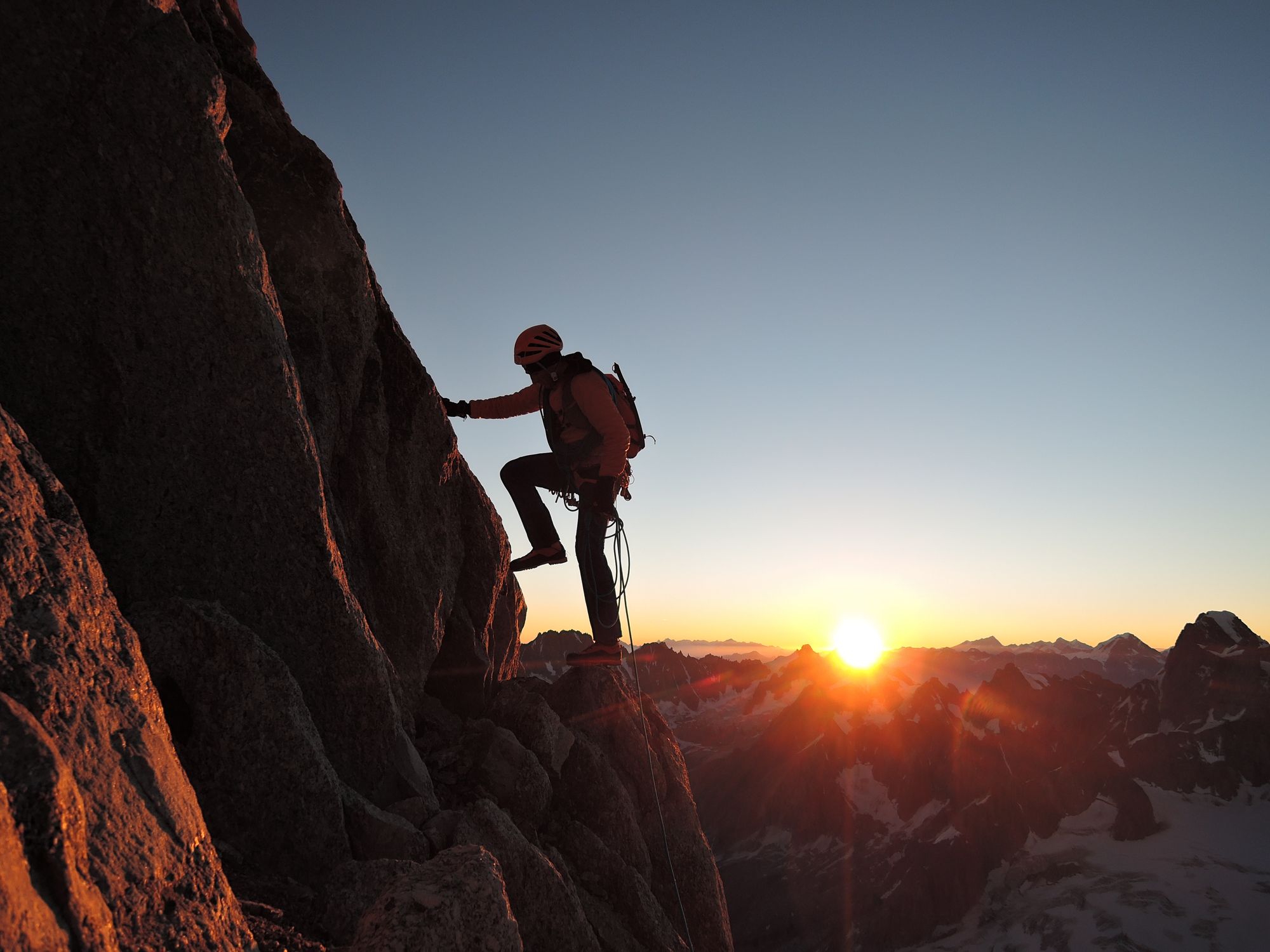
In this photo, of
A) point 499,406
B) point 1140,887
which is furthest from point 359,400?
point 1140,887

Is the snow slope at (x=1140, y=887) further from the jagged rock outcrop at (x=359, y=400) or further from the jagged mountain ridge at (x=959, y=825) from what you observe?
the jagged rock outcrop at (x=359, y=400)

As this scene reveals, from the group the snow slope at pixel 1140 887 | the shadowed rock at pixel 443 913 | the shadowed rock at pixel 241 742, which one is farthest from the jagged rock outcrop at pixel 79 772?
the snow slope at pixel 1140 887

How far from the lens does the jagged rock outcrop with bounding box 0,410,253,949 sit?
2648 millimetres

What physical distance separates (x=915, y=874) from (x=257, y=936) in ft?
648

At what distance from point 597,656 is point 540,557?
2115mm

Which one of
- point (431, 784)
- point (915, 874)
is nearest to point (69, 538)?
point (431, 784)

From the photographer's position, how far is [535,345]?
11797 mm

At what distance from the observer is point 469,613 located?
1296 centimetres

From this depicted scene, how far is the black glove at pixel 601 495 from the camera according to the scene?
39.8ft

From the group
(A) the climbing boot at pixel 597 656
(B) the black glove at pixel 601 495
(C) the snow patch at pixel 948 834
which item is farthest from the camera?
(C) the snow patch at pixel 948 834

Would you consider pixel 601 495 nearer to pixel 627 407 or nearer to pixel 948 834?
pixel 627 407

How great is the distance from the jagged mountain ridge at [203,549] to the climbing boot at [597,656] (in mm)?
3336

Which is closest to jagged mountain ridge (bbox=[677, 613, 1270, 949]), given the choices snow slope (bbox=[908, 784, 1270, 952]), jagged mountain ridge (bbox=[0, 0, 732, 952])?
snow slope (bbox=[908, 784, 1270, 952])

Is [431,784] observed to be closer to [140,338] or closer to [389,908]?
[389,908]
